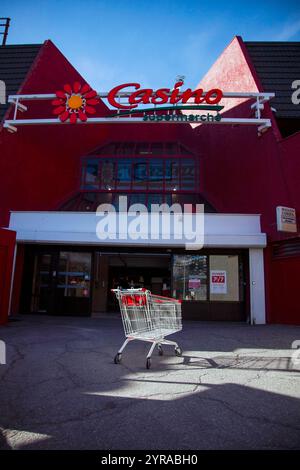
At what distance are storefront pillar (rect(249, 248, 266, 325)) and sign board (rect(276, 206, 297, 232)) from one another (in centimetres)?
178

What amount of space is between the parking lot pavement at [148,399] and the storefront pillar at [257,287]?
518 centimetres

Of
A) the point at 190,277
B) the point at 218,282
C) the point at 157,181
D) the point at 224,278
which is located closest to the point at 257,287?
the point at 224,278

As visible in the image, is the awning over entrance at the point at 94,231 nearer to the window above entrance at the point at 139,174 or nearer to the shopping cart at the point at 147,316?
the window above entrance at the point at 139,174

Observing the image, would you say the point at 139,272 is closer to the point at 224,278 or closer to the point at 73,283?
the point at 73,283

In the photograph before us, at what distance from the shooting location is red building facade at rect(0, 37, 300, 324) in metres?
11.6

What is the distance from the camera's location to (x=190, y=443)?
8.09 ft

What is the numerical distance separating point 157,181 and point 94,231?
4.62 m

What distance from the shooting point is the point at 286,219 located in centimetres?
1055

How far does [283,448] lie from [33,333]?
706 cm

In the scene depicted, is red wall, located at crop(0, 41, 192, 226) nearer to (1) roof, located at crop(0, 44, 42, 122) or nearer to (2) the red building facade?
(2) the red building facade
